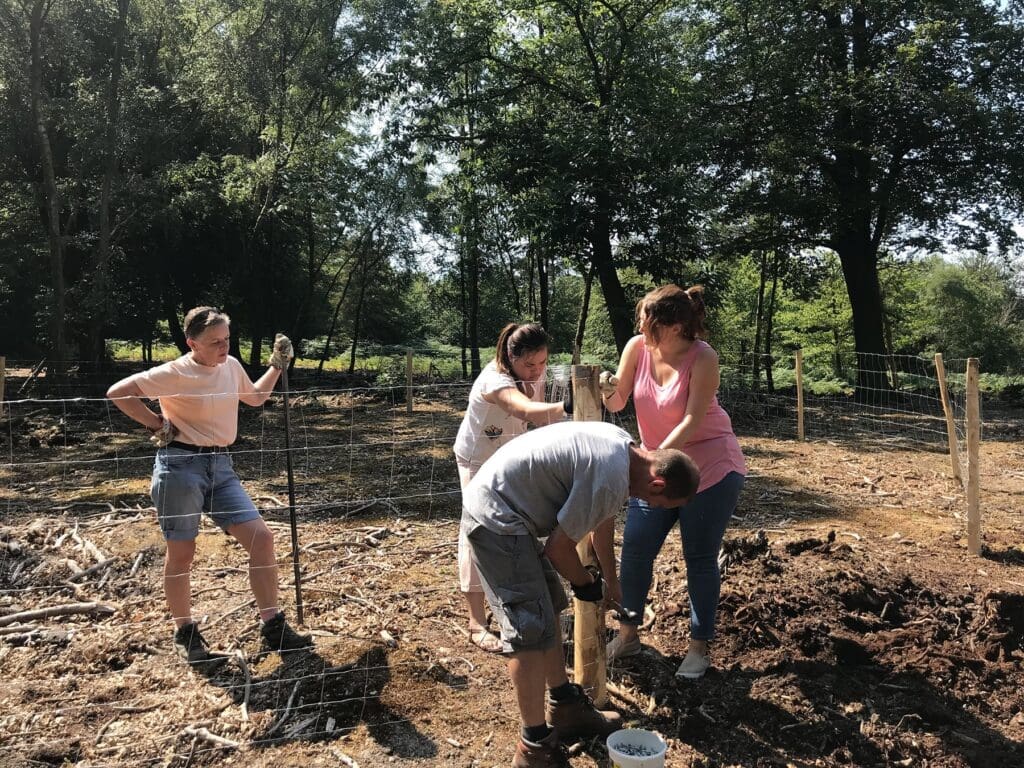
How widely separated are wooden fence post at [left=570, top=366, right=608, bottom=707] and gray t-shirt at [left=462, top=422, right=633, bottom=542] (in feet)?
1.75

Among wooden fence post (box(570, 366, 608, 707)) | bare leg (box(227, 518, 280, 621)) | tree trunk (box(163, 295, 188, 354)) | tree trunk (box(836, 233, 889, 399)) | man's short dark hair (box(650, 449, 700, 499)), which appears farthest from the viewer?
tree trunk (box(163, 295, 188, 354))

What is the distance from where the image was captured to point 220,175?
17250 millimetres

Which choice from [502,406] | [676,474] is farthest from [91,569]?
[676,474]

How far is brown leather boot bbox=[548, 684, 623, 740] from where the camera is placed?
2.56 m

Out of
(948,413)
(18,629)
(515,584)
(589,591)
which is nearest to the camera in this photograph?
(515,584)

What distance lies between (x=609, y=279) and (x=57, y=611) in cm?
1117

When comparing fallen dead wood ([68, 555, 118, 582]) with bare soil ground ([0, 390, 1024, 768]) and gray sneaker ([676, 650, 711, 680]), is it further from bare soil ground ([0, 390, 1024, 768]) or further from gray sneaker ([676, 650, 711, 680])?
gray sneaker ([676, 650, 711, 680])

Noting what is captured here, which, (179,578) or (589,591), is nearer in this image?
(589,591)

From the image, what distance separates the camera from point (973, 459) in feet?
16.1

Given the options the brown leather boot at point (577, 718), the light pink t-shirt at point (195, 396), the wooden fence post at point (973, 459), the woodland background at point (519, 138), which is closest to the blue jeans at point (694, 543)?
the brown leather boot at point (577, 718)

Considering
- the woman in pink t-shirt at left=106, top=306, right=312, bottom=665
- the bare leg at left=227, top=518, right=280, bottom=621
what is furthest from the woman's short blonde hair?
the bare leg at left=227, top=518, right=280, bottom=621

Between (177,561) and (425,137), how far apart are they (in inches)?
454

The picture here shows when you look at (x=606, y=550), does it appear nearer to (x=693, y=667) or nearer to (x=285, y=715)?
(x=693, y=667)

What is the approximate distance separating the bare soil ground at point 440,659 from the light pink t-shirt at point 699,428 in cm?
101
